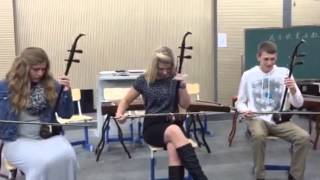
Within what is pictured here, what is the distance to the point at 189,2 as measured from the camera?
6.80 m

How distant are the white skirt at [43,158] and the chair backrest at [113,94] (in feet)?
6.69

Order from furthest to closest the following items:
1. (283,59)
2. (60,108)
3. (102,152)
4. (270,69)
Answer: (283,59) < (102,152) < (270,69) < (60,108)

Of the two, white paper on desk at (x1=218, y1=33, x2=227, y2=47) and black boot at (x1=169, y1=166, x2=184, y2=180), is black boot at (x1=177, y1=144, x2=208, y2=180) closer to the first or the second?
black boot at (x1=169, y1=166, x2=184, y2=180)

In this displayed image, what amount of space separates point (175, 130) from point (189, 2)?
384cm

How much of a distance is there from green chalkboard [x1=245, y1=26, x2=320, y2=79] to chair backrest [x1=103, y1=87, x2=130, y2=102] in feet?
5.43

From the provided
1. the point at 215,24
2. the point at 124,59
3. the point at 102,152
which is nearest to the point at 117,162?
the point at 102,152

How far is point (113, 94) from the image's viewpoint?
5.09 meters

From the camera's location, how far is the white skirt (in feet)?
9.27

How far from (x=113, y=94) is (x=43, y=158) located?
2.29m

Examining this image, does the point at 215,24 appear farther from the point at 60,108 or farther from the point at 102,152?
the point at 60,108

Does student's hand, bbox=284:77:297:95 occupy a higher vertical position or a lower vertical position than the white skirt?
higher

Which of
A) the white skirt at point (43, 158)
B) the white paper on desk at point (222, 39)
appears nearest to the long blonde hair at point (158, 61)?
the white skirt at point (43, 158)

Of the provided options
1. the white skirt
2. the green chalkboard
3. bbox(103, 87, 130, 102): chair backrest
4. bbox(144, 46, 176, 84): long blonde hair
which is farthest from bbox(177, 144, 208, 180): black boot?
the green chalkboard

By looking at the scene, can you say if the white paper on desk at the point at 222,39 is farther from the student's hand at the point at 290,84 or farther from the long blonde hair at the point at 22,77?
the long blonde hair at the point at 22,77
